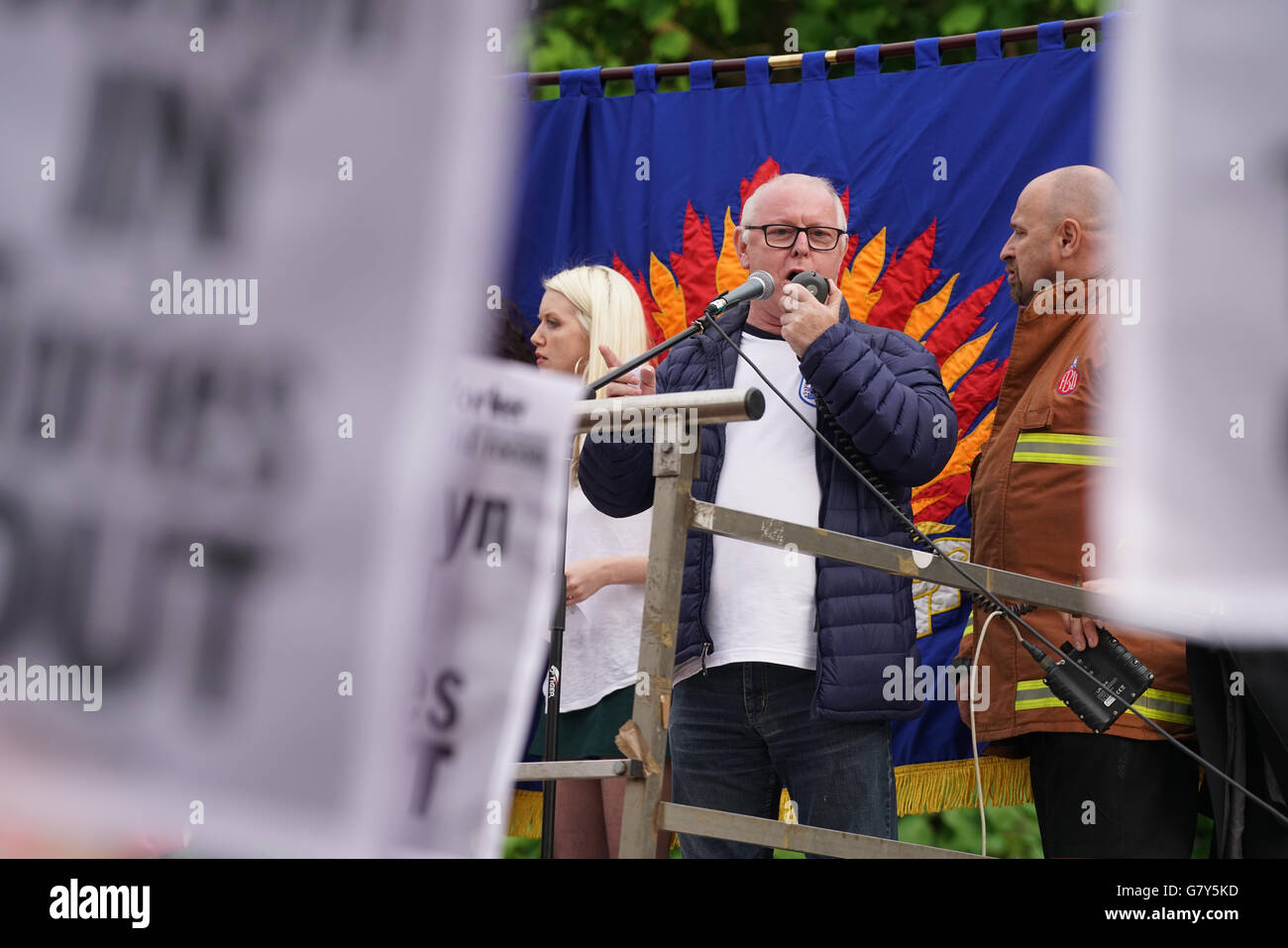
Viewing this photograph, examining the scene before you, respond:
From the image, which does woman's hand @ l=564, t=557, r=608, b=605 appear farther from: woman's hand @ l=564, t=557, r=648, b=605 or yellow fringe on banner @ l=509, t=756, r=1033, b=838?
yellow fringe on banner @ l=509, t=756, r=1033, b=838

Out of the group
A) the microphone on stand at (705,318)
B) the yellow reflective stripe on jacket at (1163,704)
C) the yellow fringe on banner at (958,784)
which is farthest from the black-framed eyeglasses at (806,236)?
the yellow fringe on banner at (958,784)

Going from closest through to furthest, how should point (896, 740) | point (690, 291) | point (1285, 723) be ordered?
point (1285, 723), point (896, 740), point (690, 291)

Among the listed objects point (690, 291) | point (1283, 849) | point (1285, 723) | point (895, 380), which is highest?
point (690, 291)

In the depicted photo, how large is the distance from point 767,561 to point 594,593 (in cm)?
63

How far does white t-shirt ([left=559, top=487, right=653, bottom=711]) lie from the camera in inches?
118

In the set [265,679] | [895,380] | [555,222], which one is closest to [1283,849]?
[895,380]

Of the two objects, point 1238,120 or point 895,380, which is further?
point 895,380

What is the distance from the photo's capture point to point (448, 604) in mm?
647

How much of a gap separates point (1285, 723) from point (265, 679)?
Answer: 6.56 feet

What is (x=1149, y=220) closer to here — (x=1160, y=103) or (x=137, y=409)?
(x=1160, y=103)

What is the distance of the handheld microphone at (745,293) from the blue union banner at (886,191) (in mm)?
1015

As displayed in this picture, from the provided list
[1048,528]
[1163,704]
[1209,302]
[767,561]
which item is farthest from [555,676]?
[1209,302]

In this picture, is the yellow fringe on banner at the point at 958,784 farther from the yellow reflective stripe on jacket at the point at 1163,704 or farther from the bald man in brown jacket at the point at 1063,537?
the yellow reflective stripe on jacket at the point at 1163,704

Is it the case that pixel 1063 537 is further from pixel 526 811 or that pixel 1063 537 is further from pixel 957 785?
pixel 526 811
